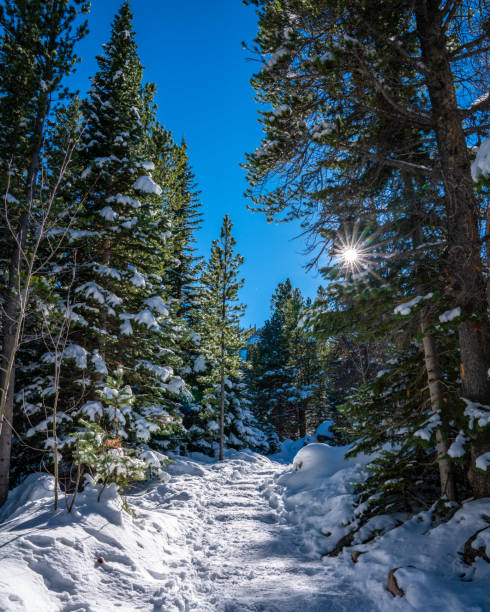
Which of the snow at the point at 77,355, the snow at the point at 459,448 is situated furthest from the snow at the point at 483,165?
the snow at the point at 77,355

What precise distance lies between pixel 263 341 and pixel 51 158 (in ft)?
83.5

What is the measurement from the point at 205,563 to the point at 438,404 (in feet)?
15.1

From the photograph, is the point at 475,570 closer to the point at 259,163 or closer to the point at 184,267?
the point at 259,163

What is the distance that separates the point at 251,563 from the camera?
5.12m

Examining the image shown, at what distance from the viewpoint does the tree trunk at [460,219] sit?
4500 mm

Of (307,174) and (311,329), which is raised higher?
(307,174)

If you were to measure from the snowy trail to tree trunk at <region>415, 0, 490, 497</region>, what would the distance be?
2650mm

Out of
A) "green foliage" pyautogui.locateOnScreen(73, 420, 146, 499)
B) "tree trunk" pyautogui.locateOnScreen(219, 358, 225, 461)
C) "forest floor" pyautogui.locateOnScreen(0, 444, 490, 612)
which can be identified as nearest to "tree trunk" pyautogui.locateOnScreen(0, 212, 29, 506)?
"forest floor" pyautogui.locateOnScreen(0, 444, 490, 612)

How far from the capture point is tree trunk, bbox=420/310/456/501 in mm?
4641

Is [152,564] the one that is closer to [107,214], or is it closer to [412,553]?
[412,553]

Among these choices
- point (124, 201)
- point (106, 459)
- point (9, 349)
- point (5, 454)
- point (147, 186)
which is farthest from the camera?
point (147, 186)

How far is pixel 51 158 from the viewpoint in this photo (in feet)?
28.0

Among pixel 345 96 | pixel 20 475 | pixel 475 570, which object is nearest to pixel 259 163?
pixel 345 96

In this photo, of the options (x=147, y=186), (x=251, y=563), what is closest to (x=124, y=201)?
(x=147, y=186)
